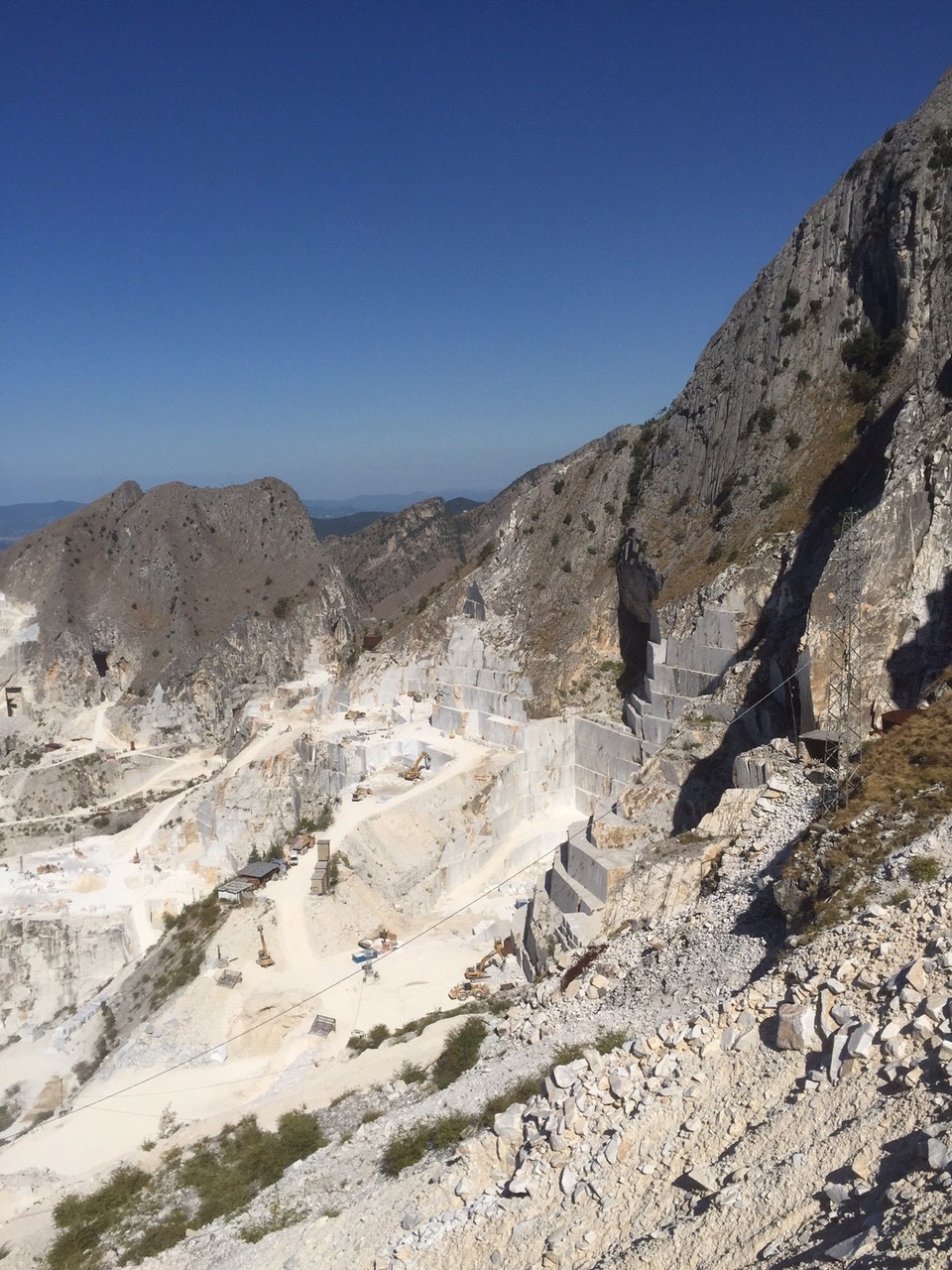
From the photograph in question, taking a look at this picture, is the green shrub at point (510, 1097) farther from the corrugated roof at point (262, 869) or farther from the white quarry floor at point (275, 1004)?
the corrugated roof at point (262, 869)

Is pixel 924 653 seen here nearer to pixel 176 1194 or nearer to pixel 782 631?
pixel 782 631

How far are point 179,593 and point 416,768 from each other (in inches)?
1603

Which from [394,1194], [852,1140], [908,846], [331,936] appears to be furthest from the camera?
[331,936]

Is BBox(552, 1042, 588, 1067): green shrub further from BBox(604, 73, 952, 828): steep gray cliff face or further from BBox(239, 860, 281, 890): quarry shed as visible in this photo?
BBox(239, 860, 281, 890): quarry shed

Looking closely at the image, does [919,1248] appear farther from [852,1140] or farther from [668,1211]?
[668,1211]

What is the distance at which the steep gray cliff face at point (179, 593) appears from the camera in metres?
61.8

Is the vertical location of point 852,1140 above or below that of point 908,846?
below

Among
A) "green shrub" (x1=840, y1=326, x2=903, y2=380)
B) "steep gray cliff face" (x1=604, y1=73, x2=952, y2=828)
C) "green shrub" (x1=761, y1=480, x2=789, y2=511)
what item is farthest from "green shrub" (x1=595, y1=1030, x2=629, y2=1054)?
"green shrub" (x1=840, y1=326, x2=903, y2=380)

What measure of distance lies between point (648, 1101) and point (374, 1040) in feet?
38.1

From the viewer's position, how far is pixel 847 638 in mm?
19797

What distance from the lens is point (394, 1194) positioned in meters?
11.4

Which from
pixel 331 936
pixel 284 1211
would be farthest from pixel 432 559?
pixel 284 1211

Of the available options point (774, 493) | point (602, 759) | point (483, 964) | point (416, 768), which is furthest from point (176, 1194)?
point (774, 493)

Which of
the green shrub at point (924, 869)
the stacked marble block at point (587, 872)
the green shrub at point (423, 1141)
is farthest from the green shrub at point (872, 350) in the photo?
the green shrub at point (423, 1141)
